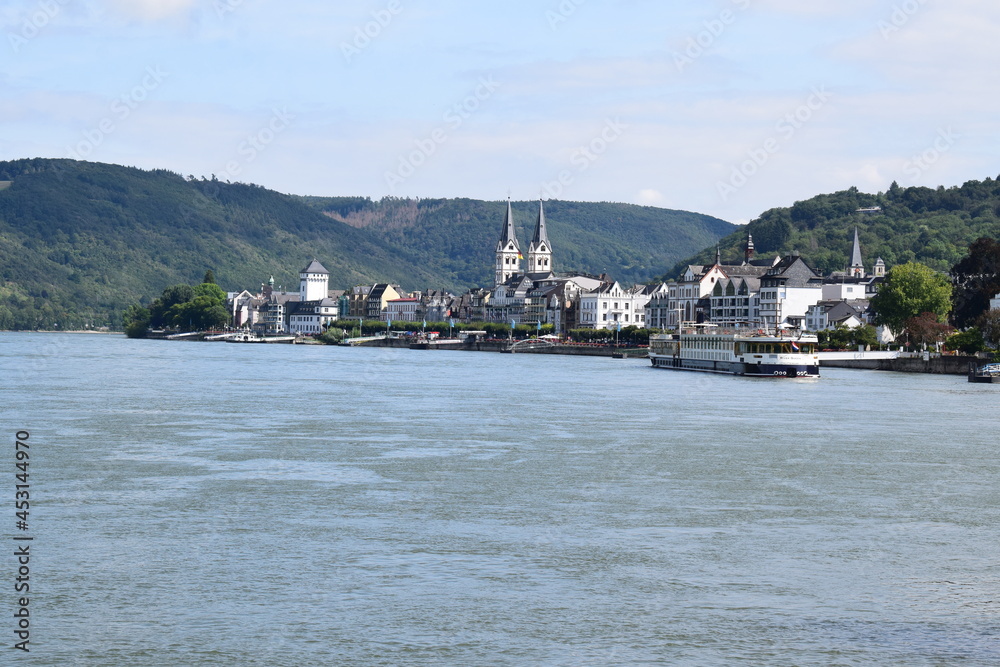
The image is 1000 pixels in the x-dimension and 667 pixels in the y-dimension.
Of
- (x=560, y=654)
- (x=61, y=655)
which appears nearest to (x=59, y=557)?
(x=61, y=655)

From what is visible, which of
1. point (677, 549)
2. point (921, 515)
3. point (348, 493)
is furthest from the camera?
point (348, 493)

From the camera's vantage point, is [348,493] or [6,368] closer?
[348,493]

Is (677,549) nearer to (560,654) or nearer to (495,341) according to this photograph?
(560,654)

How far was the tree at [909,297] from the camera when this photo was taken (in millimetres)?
100562

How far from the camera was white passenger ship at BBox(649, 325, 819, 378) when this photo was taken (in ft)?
250

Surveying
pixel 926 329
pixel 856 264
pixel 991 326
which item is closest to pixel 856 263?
pixel 856 264

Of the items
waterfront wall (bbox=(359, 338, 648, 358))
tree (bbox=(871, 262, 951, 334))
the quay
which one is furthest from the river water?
the quay

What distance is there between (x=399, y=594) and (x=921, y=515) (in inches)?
437

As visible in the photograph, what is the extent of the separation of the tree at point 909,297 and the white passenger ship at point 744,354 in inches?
587

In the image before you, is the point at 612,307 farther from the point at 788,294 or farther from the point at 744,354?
the point at 744,354

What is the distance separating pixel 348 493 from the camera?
80.9 feet

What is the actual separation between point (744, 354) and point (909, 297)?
2796 centimetres

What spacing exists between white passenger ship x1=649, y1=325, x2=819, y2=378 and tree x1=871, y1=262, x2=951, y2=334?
14.9 meters

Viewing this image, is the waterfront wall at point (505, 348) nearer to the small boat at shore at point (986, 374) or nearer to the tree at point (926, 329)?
the tree at point (926, 329)
